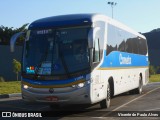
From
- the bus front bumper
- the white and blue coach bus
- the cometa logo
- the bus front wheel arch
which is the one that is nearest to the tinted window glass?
the cometa logo

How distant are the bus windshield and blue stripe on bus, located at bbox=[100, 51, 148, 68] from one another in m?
1.52

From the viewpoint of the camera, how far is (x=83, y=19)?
12867 millimetres

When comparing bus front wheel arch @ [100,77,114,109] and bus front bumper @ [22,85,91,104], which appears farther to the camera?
bus front wheel arch @ [100,77,114,109]

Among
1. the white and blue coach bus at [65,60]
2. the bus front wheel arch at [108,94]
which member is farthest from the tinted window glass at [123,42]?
the white and blue coach bus at [65,60]

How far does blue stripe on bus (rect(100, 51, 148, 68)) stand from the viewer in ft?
48.3

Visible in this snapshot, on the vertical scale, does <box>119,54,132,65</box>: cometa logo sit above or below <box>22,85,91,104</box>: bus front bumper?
above

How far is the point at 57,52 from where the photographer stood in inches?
486

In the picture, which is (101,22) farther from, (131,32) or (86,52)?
(131,32)

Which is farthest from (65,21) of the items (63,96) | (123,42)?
(123,42)

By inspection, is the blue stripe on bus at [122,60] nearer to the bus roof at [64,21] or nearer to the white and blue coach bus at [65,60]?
the white and blue coach bus at [65,60]

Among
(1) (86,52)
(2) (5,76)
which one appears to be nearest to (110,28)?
(1) (86,52)

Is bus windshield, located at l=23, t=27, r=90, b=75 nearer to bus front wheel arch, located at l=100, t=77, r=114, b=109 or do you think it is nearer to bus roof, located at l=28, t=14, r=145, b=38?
bus roof, located at l=28, t=14, r=145, b=38

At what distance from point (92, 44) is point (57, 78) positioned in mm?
1560

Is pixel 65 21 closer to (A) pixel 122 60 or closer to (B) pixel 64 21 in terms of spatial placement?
(B) pixel 64 21
